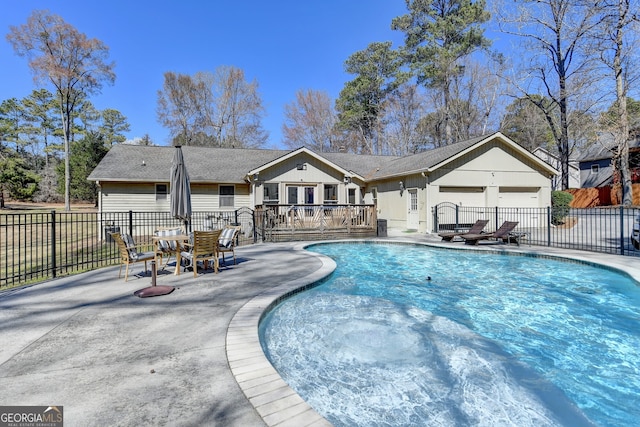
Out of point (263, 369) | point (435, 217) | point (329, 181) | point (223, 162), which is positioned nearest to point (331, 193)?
point (329, 181)

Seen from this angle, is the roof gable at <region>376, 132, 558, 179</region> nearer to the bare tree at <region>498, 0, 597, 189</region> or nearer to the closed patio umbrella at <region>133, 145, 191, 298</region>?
the bare tree at <region>498, 0, 597, 189</region>

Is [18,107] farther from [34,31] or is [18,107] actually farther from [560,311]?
[560,311]

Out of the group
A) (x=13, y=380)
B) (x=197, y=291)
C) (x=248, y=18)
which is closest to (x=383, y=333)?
(x=197, y=291)

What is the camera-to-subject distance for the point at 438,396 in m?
3.47

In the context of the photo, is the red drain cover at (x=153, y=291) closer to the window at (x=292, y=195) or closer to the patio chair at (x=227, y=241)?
the patio chair at (x=227, y=241)

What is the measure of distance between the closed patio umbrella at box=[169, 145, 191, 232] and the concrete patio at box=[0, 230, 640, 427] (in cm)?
198

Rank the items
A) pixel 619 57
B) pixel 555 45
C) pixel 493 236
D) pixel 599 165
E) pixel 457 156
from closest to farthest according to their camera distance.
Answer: pixel 493 236 < pixel 457 156 < pixel 619 57 < pixel 555 45 < pixel 599 165

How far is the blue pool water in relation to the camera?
10.8 feet

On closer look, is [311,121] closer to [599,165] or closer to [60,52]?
[60,52]

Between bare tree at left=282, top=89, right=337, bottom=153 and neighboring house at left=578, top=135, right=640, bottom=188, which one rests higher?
bare tree at left=282, top=89, right=337, bottom=153
